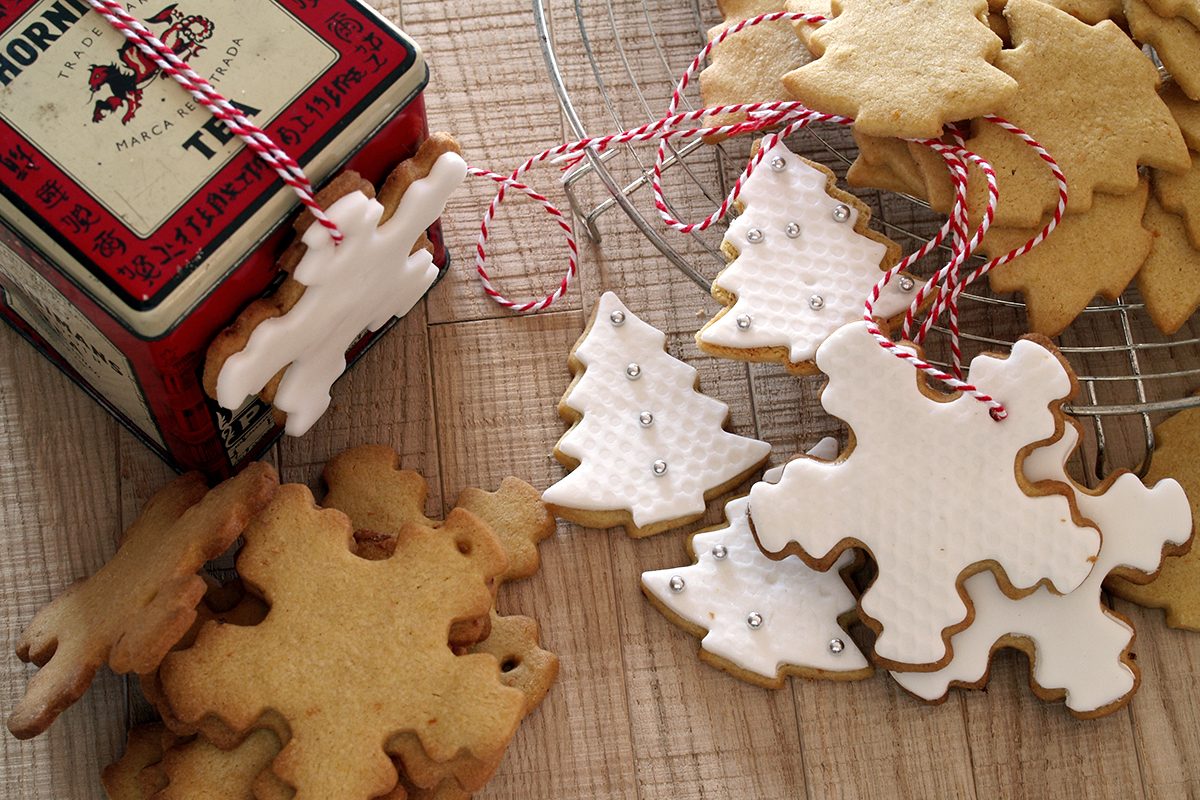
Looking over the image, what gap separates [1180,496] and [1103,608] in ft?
0.38

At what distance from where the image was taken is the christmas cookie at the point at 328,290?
35.3 inches

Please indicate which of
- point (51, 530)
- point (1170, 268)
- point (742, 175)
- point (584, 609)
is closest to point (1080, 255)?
point (1170, 268)

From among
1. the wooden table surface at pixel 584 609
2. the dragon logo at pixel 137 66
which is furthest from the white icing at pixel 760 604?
the dragon logo at pixel 137 66

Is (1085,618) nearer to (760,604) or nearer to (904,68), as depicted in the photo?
(760,604)

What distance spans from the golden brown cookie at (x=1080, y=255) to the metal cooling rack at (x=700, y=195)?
6 cm

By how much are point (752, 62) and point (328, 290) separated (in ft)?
1.47

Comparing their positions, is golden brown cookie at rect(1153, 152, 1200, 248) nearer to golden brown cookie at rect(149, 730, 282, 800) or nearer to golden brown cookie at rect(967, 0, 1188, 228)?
golden brown cookie at rect(967, 0, 1188, 228)

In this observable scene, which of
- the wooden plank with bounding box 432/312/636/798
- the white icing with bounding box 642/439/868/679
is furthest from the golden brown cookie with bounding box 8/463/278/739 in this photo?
the white icing with bounding box 642/439/868/679

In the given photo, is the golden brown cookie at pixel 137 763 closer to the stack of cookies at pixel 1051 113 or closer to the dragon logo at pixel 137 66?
the dragon logo at pixel 137 66

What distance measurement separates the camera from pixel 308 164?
0.88 m

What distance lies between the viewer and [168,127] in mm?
864

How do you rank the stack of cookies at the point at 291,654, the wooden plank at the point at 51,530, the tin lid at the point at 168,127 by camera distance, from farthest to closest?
the wooden plank at the point at 51,530 → the stack of cookies at the point at 291,654 → the tin lid at the point at 168,127

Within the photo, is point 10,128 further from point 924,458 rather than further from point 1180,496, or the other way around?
point 1180,496

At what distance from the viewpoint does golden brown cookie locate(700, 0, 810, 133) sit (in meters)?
1.10
